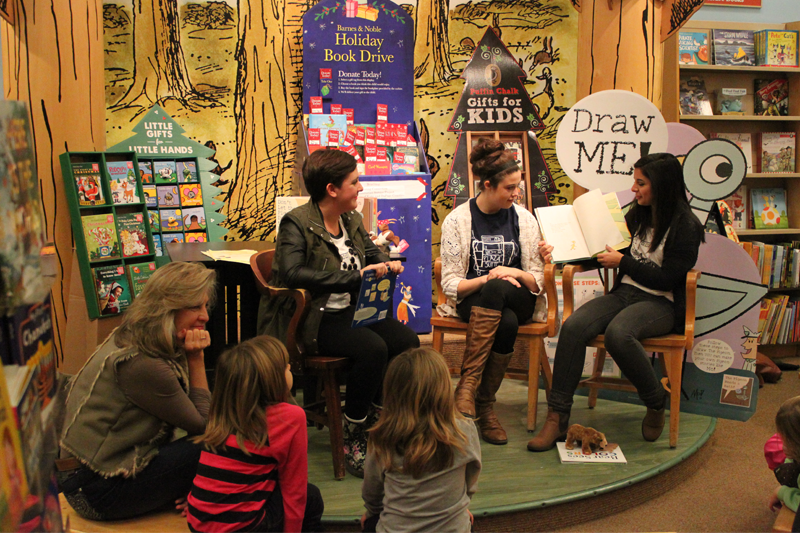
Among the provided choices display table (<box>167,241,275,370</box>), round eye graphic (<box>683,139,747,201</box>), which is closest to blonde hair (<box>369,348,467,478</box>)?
display table (<box>167,241,275,370</box>)

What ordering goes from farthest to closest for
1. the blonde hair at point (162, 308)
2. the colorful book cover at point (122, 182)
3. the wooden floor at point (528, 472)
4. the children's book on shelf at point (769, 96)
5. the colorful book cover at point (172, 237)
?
the children's book on shelf at point (769, 96)
the colorful book cover at point (172, 237)
the colorful book cover at point (122, 182)
the wooden floor at point (528, 472)
the blonde hair at point (162, 308)

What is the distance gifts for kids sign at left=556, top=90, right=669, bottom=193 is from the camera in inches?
132

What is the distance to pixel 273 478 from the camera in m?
1.81

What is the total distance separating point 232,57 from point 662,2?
2934 millimetres

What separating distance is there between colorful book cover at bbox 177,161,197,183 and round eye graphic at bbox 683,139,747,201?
124 inches

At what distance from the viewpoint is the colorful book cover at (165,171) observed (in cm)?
434

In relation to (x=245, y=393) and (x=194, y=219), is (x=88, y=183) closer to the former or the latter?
(x=194, y=219)

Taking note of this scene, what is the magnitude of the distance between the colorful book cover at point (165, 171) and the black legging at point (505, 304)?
249cm

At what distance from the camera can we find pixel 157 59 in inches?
183

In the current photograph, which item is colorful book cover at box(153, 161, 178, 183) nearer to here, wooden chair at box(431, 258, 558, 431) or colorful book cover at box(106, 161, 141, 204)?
colorful book cover at box(106, 161, 141, 204)

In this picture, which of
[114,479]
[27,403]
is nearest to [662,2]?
[114,479]

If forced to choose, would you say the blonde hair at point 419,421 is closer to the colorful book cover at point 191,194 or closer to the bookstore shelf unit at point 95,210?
the bookstore shelf unit at point 95,210

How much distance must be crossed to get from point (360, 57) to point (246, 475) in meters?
3.41

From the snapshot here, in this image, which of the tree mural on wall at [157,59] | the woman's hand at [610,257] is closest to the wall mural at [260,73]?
the tree mural on wall at [157,59]
